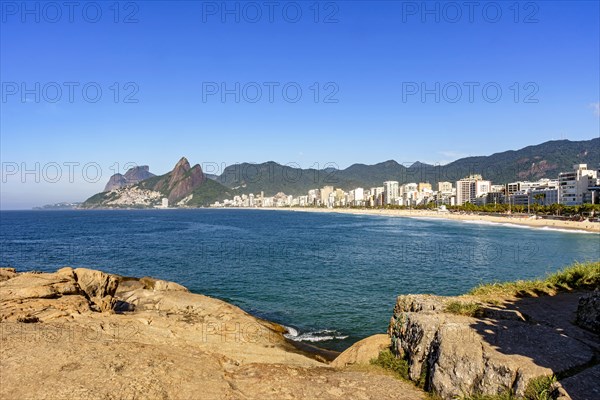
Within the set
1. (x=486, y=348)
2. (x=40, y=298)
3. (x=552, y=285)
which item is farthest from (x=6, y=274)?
(x=552, y=285)

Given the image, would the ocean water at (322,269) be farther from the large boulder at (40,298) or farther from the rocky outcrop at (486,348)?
the large boulder at (40,298)

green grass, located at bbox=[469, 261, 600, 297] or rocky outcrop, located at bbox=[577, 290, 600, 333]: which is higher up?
rocky outcrop, located at bbox=[577, 290, 600, 333]

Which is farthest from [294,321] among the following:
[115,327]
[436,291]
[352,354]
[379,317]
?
[436,291]

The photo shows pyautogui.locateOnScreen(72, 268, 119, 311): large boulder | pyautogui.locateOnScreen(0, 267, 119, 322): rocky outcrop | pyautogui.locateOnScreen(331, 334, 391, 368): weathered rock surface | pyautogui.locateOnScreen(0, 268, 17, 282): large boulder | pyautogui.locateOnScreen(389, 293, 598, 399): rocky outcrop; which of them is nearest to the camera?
pyautogui.locateOnScreen(389, 293, 598, 399): rocky outcrop

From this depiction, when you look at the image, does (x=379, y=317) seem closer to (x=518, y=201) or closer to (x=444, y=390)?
(x=444, y=390)

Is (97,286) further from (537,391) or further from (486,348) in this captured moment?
(537,391)

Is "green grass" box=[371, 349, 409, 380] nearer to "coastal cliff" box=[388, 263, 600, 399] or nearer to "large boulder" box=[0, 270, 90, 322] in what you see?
"coastal cliff" box=[388, 263, 600, 399]

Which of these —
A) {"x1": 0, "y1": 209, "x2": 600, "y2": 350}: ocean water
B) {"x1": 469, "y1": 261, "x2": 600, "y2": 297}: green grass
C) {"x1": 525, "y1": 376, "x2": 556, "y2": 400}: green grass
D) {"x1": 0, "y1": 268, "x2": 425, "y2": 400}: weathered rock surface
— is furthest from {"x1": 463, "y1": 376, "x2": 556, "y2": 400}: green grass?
{"x1": 0, "y1": 209, "x2": 600, "y2": 350}: ocean water
